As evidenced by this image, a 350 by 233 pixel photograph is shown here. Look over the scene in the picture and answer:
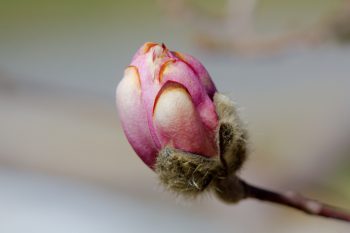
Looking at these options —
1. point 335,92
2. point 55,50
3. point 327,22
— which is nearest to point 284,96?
point 335,92

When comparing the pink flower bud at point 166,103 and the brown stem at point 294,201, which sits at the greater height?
the pink flower bud at point 166,103

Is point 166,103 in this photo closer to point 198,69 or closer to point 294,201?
point 198,69

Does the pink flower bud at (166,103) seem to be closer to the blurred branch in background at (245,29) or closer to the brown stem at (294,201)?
the brown stem at (294,201)

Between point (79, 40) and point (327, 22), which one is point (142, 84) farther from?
point (79, 40)

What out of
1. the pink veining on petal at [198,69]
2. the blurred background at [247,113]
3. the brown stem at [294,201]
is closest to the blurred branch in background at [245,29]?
the blurred background at [247,113]

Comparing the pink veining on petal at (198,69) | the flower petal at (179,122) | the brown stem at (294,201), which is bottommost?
the brown stem at (294,201)

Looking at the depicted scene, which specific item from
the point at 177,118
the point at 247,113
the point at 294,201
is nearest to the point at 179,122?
the point at 177,118
